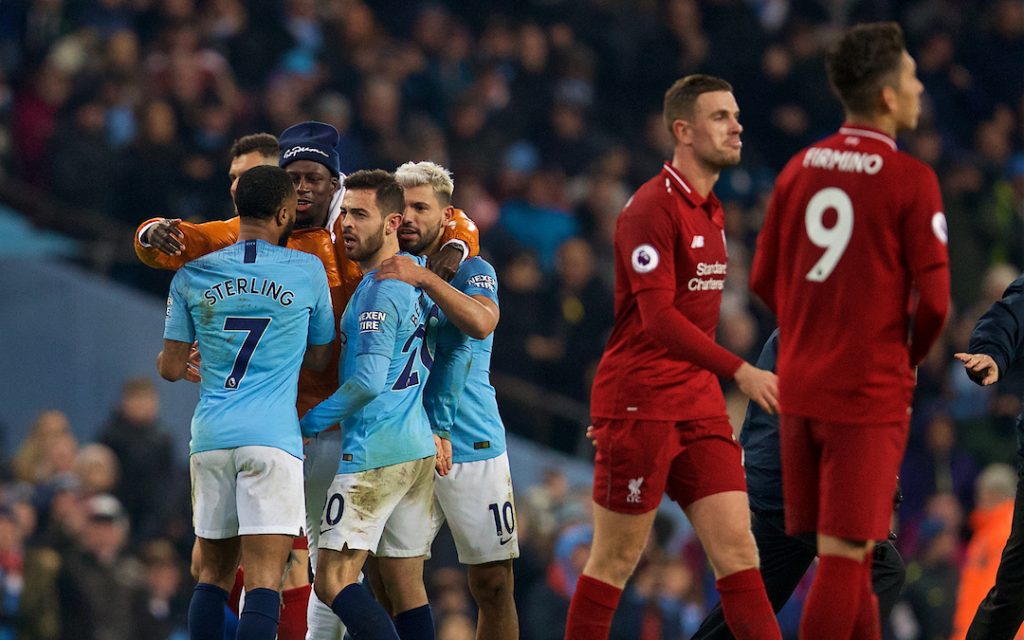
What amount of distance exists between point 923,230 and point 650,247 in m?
1.14

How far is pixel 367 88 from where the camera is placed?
47.1ft

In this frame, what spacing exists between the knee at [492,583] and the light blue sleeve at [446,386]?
0.56 meters

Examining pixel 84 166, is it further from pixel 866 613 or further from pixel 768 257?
pixel 866 613

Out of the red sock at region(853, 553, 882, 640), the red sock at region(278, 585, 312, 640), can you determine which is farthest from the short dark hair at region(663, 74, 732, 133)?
the red sock at region(278, 585, 312, 640)

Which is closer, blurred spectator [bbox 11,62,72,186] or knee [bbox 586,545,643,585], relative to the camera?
knee [bbox 586,545,643,585]

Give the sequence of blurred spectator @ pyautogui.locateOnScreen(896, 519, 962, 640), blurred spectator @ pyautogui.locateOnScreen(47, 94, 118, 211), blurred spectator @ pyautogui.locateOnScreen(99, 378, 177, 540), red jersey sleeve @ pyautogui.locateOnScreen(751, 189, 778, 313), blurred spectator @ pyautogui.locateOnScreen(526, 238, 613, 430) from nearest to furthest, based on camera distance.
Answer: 1. red jersey sleeve @ pyautogui.locateOnScreen(751, 189, 778, 313)
2. blurred spectator @ pyautogui.locateOnScreen(99, 378, 177, 540)
3. blurred spectator @ pyautogui.locateOnScreen(896, 519, 962, 640)
4. blurred spectator @ pyautogui.locateOnScreen(47, 94, 118, 211)
5. blurred spectator @ pyautogui.locateOnScreen(526, 238, 613, 430)

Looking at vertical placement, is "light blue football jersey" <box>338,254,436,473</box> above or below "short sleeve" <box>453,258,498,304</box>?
below

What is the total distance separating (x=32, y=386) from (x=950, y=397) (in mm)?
7530

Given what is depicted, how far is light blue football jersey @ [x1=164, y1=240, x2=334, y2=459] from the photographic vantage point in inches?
237

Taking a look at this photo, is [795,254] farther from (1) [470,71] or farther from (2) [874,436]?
(1) [470,71]

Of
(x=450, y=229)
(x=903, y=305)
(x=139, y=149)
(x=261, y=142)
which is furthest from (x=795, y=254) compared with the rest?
(x=139, y=149)

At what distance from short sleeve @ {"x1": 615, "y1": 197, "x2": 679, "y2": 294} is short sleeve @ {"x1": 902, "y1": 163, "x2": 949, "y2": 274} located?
1047 mm

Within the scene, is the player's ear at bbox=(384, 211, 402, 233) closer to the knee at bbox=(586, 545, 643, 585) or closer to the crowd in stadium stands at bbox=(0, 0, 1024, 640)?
the knee at bbox=(586, 545, 643, 585)

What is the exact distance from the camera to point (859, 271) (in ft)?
16.5
